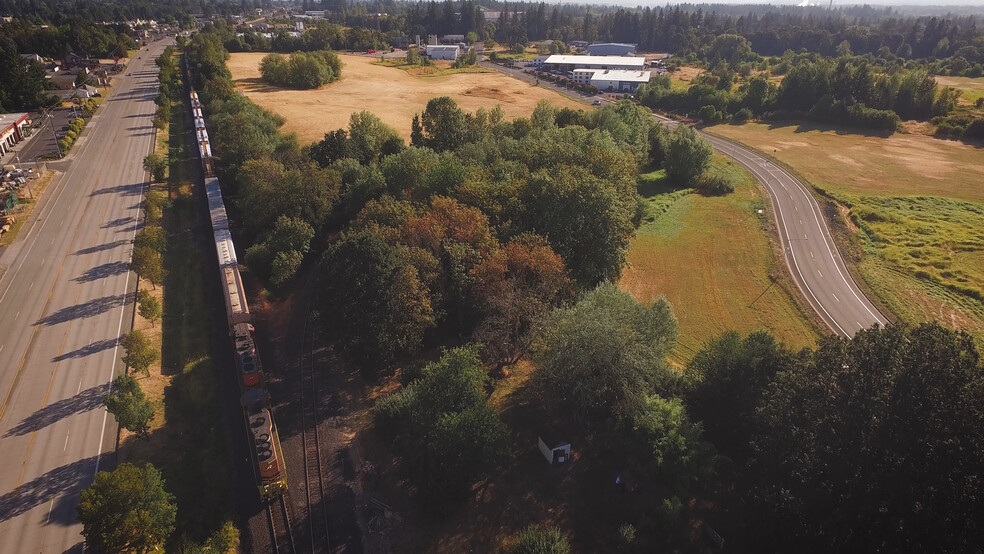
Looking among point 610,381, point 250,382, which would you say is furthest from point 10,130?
point 610,381

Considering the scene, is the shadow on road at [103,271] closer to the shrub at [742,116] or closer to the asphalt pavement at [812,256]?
the asphalt pavement at [812,256]

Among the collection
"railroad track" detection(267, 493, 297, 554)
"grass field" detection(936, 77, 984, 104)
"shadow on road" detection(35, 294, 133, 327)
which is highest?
"grass field" detection(936, 77, 984, 104)

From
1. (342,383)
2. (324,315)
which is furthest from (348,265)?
(342,383)

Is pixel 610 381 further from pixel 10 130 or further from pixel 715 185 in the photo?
pixel 10 130

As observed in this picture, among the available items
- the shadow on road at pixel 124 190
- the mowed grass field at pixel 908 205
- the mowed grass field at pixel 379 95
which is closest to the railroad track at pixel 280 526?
the mowed grass field at pixel 908 205

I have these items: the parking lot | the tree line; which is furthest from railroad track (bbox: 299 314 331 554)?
the tree line

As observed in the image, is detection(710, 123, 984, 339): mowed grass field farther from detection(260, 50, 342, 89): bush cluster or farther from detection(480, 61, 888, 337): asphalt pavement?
detection(260, 50, 342, 89): bush cluster

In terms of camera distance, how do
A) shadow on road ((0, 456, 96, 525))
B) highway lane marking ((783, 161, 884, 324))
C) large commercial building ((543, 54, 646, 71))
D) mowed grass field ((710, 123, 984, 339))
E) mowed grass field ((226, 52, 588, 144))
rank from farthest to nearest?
large commercial building ((543, 54, 646, 71))
mowed grass field ((226, 52, 588, 144))
mowed grass field ((710, 123, 984, 339))
highway lane marking ((783, 161, 884, 324))
shadow on road ((0, 456, 96, 525))
